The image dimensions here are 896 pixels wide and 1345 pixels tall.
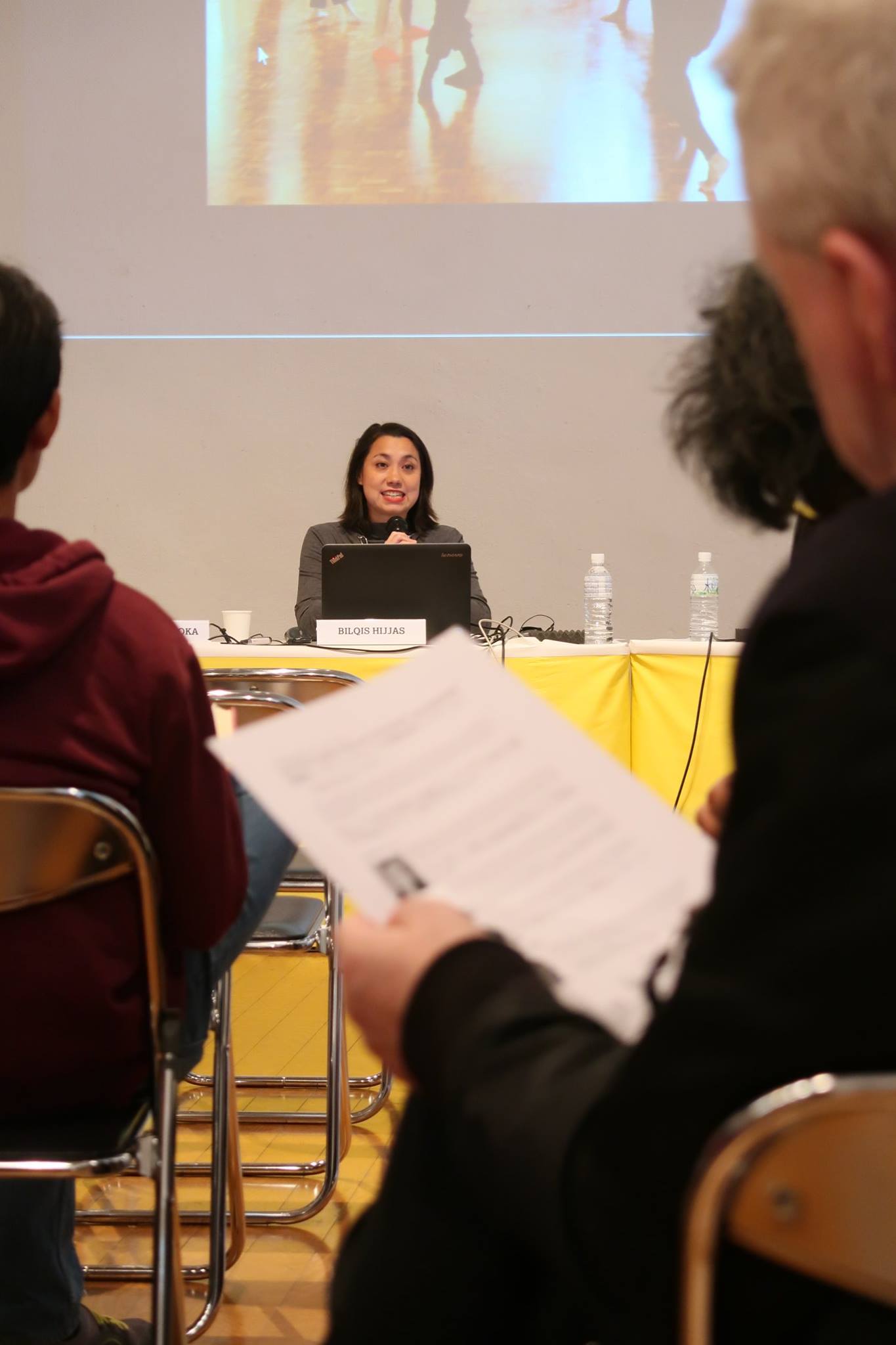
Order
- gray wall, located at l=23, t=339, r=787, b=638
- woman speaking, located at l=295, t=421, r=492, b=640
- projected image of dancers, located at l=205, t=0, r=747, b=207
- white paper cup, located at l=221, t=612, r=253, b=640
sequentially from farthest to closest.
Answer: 1. gray wall, located at l=23, t=339, r=787, b=638
2. projected image of dancers, located at l=205, t=0, r=747, b=207
3. woman speaking, located at l=295, t=421, r=492, b=640
4. white paper cup, located at l=221, t=612, r=253, b=640

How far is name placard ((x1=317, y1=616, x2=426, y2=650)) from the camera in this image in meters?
2.86

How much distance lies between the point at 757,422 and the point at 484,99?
411 centimetres

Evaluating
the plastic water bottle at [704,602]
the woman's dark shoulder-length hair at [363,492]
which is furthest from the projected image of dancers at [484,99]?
the plastic water bottle at [704,602]

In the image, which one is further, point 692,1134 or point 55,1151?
point 55,1151

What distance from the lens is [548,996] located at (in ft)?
1.95

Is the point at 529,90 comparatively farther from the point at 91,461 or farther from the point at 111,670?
the point at 111,670

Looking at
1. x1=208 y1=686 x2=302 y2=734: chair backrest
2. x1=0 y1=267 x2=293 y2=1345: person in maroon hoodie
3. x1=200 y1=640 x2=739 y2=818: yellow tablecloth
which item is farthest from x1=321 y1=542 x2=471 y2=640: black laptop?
x1=0 y1=267 x2=293 y2=1345: person in maroon hoodie

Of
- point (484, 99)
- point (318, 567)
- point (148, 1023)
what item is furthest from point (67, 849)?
point (484, 99)

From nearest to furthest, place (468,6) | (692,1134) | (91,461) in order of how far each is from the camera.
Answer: (692,1134) → (468,6) → (91,461)

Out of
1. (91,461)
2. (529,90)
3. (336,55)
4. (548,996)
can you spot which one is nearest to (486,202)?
(529,90)

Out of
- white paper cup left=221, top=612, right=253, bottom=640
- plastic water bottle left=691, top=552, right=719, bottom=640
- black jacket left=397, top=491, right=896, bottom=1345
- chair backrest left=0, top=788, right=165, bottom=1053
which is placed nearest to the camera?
black jacket left=397, top=491, right=896, bottom=1345

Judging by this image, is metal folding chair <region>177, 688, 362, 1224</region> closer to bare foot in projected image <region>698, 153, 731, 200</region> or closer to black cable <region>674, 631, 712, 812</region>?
black cable <region>674, 631, 712, 812</region>

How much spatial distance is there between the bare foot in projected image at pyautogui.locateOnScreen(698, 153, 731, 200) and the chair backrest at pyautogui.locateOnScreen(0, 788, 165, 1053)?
13.6 feet

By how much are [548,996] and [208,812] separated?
0.63m
